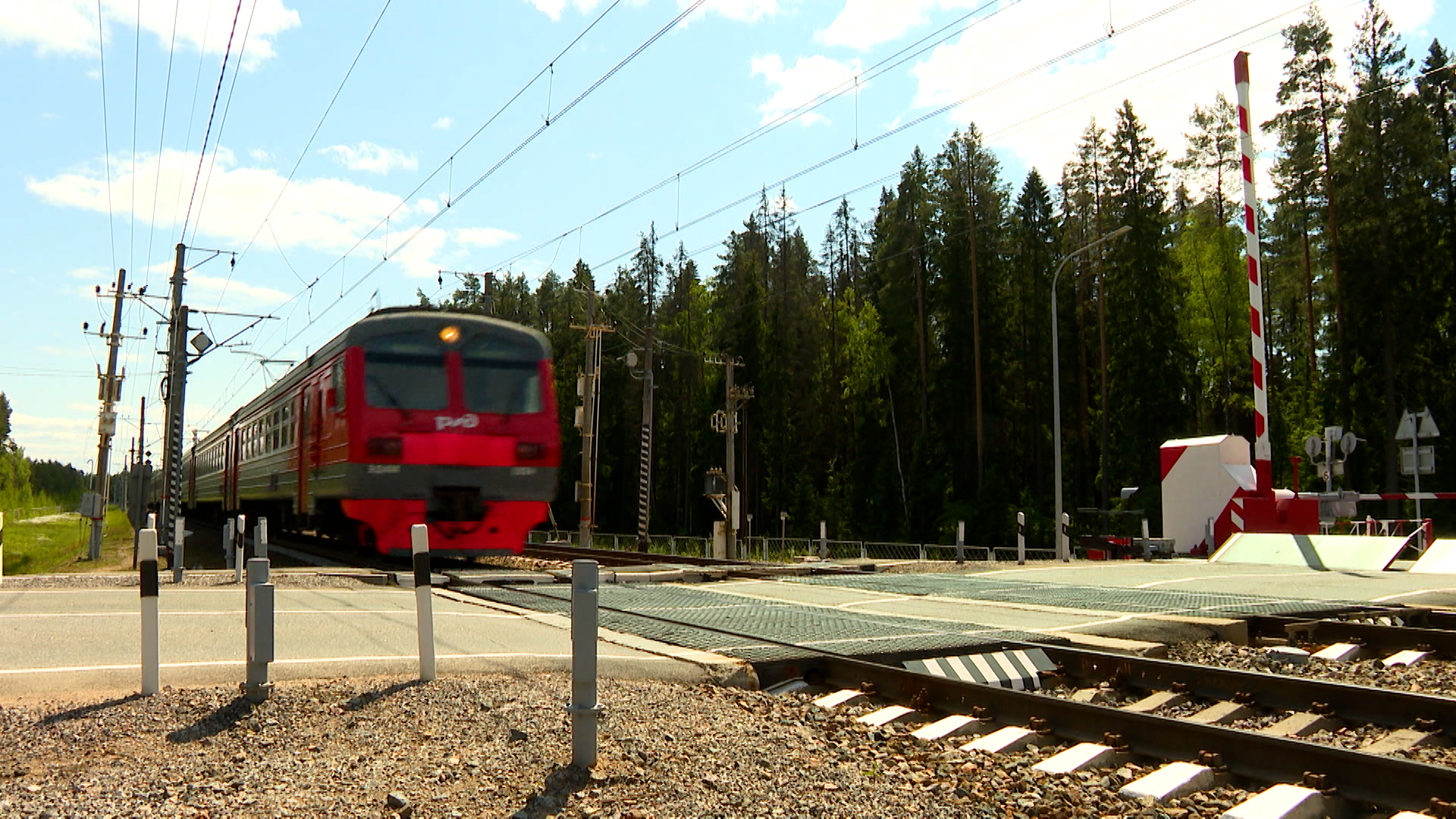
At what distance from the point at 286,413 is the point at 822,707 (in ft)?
54.1

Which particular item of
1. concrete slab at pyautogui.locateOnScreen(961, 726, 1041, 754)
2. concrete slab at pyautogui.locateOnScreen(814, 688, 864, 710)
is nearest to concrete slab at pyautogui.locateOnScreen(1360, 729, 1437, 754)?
concrete slab at pyautogui.locateOnScreen(961, 726, 1041, 754)

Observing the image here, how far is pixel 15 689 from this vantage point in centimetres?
598

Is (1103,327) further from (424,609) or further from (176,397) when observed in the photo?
(424,609)

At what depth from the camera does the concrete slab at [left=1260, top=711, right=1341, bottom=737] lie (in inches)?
216

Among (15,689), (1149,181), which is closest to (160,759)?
(15,689)

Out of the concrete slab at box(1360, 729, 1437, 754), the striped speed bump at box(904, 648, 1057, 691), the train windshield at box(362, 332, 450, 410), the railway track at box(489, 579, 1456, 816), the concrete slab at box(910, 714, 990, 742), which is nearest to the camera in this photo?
the railway track at box(489, 579, 1456, 816)

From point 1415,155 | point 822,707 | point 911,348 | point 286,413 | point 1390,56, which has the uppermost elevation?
point 1390,56

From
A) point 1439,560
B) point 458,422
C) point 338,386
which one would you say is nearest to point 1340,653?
point 1439,560

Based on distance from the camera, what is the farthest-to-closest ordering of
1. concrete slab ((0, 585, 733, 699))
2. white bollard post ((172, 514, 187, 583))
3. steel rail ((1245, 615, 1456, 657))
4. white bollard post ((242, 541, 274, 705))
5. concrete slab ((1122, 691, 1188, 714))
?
white bollard post ((172, 514, 187, 583)) → steel rail ((1245, 615, 1456, 657)) → concrete slab ((0, 585, 733, 699)) → concrete slab ((1122, 691, 1188, 714)) → white bollard post ((242, 541, 274, 705))

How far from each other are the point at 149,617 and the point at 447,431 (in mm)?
10315

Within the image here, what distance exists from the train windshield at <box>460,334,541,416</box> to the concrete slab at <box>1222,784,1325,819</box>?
13.8 metres

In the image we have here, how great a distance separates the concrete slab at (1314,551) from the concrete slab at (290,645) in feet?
39.7

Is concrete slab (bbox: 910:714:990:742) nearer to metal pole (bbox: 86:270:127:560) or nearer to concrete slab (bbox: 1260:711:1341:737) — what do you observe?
concrete slab (bbox: 1260:711:1341:737)

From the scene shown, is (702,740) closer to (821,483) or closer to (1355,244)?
(1355,244)
